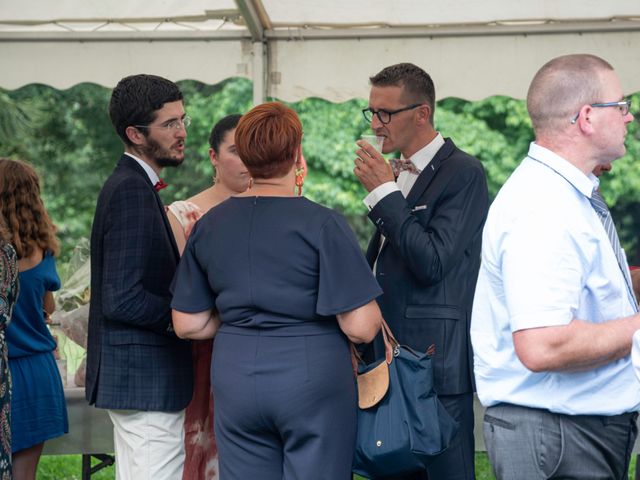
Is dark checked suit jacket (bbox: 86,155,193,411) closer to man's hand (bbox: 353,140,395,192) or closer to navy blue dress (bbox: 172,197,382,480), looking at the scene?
navy blue dress (bbox: 172,197,382,480)

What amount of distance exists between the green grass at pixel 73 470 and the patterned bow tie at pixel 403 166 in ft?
8.71

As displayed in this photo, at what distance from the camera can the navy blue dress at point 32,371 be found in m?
4.08

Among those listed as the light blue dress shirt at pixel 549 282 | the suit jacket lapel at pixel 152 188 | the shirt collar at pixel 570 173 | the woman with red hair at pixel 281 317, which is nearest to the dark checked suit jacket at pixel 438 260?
the woman with red hair at pixel 281 317

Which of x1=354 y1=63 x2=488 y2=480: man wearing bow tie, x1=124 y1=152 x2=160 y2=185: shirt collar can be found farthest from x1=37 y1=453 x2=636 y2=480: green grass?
x1=124 y1=152 x2=160 y2=185: shirt collar

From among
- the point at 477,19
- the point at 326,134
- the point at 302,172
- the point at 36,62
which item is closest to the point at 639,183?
the point at 326,134

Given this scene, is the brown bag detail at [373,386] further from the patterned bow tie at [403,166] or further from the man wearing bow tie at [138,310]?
the patterned bow tie at [403,166]

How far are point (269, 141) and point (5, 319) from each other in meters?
1.27

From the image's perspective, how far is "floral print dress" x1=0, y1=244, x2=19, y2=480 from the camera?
11.6ft

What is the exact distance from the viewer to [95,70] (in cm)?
521

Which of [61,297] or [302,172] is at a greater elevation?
[302,172]

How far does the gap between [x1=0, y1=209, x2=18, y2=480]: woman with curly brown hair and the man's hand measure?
1277 millimetres

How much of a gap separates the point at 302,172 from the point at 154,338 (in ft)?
2.45

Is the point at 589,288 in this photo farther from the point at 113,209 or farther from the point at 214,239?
the point at 113,209

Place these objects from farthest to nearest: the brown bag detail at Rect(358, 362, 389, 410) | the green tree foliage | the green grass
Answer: the green tree foliage → the green grass → the brown bag detail at Rect(358, 362, 389, 410)
